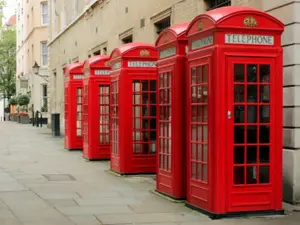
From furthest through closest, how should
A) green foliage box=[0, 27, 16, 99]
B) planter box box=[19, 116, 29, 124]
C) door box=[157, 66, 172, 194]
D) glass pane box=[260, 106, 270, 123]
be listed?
1. green foliage box=[0, 27, 16, 99]
2. planter box box=[19, 116, 29, 124]
3. door box=[157, 66, 172, 194]
4. glass pane box=[260, 106, 270, 123]

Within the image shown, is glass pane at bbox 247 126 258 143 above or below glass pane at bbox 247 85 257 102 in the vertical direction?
below

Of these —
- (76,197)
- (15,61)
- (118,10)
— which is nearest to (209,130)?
(76,197)

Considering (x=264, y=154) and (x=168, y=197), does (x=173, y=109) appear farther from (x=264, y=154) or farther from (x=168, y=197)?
(x=264, y=154)

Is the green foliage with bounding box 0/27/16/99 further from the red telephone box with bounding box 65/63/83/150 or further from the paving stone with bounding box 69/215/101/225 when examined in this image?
the paving stone with bounding box 69/215/101/225

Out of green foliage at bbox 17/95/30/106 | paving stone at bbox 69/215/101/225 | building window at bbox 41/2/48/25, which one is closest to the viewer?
paving stone at bbox 69/215/101/225

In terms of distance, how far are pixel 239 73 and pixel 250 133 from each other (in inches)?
31.4

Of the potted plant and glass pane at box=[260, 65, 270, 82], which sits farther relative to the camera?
the potted plant

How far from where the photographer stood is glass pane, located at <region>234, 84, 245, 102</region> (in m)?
7.46

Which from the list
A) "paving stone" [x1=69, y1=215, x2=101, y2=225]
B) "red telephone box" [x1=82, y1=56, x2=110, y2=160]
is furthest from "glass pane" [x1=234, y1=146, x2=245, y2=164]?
"red telephone box" [x1=82, y1=56, x2=110, y2=160]

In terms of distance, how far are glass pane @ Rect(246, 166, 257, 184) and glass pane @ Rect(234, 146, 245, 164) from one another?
0.50ft

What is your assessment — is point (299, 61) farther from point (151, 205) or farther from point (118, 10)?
point (118, 10)

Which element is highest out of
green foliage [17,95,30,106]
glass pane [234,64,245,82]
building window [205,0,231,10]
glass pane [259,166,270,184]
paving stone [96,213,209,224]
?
building window [205,0,231,10]

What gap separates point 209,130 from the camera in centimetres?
743

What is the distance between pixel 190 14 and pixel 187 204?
6052mm
